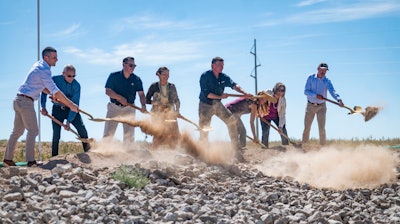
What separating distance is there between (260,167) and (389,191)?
8.91 ft

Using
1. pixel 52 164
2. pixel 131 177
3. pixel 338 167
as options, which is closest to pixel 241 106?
pixel 338 167

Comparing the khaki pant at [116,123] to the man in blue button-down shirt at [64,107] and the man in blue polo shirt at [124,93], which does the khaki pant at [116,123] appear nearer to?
the man in blue polo shirt at [124,93]

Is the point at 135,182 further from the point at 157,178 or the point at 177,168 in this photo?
the point at 177,168

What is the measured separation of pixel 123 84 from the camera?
11875 millimetres

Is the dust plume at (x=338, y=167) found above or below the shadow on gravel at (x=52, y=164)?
below

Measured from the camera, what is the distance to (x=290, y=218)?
7.67 meters

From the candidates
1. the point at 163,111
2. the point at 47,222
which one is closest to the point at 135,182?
the point at 47,222

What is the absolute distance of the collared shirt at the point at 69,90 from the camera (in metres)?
11.1

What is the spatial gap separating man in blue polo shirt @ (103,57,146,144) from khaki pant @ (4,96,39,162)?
7.11ft

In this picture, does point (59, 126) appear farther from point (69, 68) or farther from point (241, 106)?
point (241, 106)

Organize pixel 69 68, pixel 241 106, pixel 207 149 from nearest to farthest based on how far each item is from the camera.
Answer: pixel 69 68 < pixel 207 149 < pixel 241 106

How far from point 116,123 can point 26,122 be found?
7.91 feet

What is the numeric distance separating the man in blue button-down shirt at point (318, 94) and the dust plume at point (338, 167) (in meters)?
1.48

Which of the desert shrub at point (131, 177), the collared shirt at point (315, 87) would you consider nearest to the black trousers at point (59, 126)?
the desert shrub at point (131, 177)
